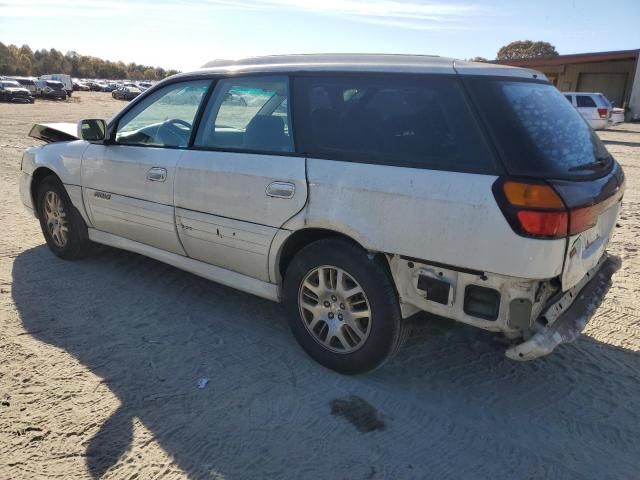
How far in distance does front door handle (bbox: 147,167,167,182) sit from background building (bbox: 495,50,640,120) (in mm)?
32824

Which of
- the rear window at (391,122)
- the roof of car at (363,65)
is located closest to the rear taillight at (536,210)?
the rear window at (391,122)

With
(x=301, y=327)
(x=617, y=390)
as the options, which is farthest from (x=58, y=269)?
(x=617, y=390)

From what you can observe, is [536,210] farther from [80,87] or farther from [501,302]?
[80,87]

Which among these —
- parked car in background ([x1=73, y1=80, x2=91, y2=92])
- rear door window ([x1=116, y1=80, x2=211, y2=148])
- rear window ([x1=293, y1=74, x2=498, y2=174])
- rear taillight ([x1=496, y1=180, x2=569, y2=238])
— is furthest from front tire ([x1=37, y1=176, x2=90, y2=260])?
parked car in background ([x1=73, y1=80, x2=91, y2=92])

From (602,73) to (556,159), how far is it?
38.7 meters

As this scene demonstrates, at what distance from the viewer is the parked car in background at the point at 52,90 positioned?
140 ft

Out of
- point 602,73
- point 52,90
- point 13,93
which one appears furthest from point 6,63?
point 602,73

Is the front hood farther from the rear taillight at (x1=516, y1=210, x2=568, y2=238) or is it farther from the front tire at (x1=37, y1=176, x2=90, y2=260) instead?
the rear taillight at (x1=516, y1=210, x2=568, y2=238)

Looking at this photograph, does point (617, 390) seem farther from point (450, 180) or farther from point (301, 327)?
point (301, 327)

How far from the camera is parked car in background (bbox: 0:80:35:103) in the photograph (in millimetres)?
36031

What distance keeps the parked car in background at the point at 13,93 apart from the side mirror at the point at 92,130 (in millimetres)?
38351

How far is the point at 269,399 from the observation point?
290 centimetres

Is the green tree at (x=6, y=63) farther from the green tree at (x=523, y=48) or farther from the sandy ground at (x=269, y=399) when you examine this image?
the sandy ground at (x=269, y=399)

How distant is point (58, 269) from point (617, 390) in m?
4.50
